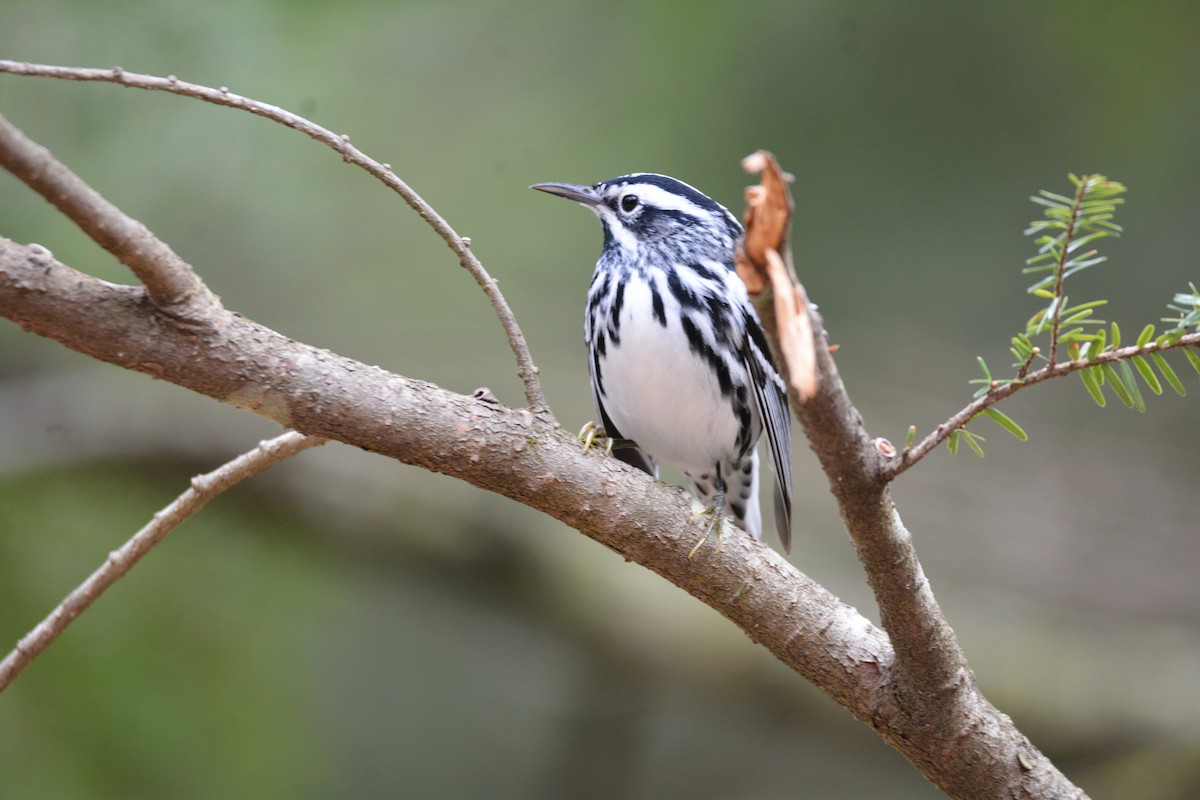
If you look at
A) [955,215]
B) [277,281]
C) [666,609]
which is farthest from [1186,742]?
[277,281]

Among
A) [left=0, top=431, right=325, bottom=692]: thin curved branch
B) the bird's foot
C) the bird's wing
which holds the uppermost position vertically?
the bird's wing

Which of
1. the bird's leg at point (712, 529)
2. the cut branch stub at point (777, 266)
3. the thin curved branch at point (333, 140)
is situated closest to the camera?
the cut branch stub at point (777, 266)

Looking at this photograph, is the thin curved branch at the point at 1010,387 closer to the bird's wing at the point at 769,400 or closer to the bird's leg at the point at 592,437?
the bird's leg at the point at 592,437

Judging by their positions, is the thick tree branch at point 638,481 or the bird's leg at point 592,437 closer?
the thick tree branch at point 638,481

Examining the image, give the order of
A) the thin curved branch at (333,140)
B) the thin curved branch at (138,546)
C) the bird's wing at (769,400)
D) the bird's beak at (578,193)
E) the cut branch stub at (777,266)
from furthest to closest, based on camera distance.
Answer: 1. the bird's beak at (578,193)
2. the bird's wing at (769,400)
3. the thin curved branch at (138,546)
4. the thin curved branch at (333,140)
5. the cut branch stub at (777,266)

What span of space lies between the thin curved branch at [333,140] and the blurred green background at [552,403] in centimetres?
198

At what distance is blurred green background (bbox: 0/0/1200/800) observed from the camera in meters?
3.37

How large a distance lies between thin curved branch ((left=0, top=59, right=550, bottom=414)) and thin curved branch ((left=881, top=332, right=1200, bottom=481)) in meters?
0.53

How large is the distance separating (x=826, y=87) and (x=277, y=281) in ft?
7.61

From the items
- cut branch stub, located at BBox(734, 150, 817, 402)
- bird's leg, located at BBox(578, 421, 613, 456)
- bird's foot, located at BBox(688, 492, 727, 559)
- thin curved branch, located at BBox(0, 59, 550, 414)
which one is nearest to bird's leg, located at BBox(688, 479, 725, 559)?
bird's foot, located at BBox(688, 492, 727, 559)

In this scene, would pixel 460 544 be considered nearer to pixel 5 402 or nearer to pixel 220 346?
pixel 5 402

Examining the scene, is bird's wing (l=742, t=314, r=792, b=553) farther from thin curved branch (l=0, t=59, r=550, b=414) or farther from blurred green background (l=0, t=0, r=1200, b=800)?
blurred green background (l=0, t=0, r=1200, b=800)

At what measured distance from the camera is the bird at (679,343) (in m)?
2.45

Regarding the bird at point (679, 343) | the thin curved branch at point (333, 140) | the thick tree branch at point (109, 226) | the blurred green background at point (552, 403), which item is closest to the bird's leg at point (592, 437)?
the bird at point (679, 343)
